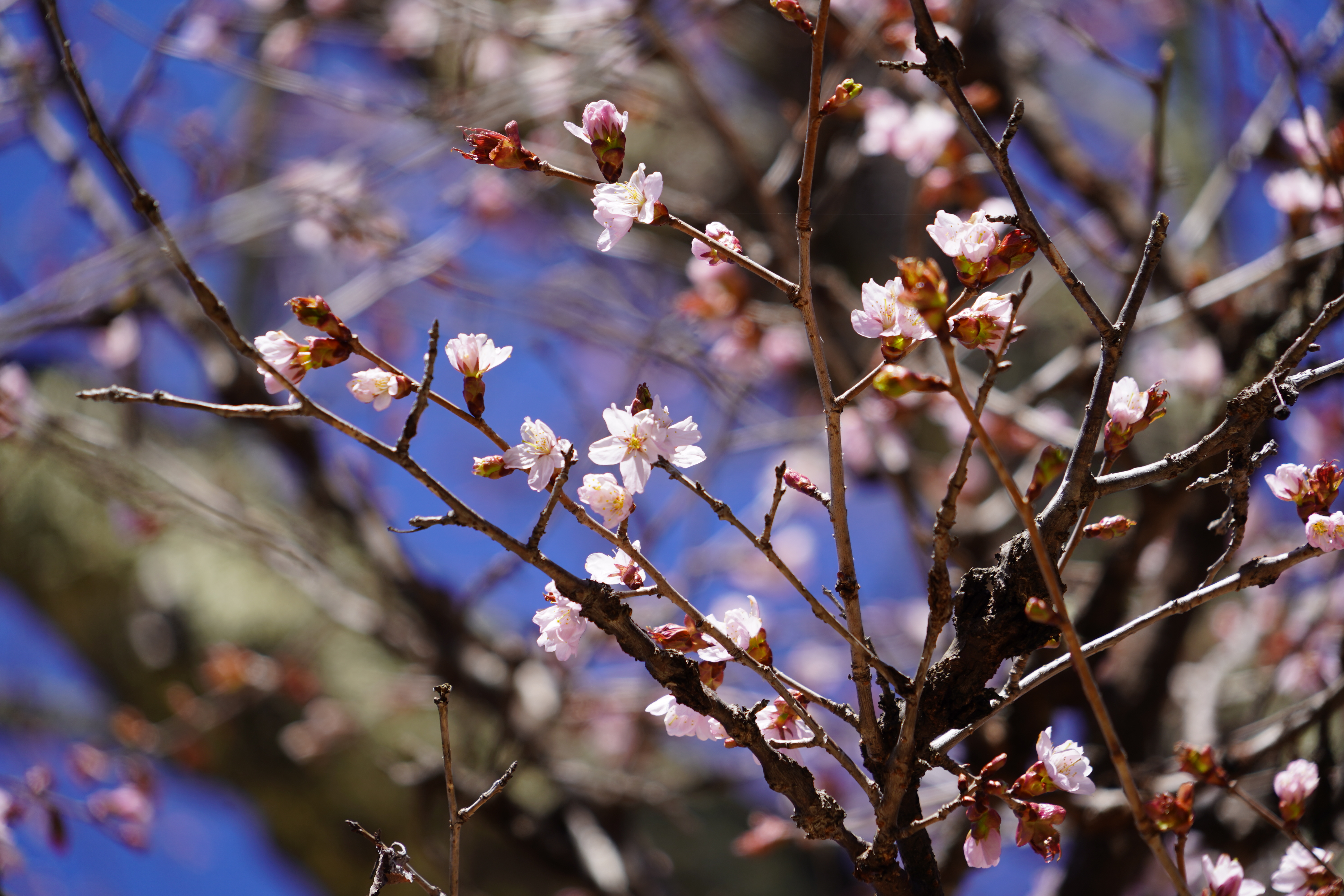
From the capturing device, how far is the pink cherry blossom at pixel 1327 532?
27.7 inches

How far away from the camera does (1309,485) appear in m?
0.76

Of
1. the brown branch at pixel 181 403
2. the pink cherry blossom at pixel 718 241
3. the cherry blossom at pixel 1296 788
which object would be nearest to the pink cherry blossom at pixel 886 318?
the pink cherry blossom at pixel 718 241

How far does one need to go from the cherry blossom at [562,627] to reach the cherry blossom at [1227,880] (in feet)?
1.85

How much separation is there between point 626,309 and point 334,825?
1729 mm

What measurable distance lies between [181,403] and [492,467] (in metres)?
0.23

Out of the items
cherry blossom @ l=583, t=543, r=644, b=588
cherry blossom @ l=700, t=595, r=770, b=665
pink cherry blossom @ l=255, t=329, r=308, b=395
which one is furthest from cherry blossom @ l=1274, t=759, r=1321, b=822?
pink cherry blossom @ l=255, t=329, r=308, b=395

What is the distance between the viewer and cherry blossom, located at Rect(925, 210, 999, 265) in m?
0.71

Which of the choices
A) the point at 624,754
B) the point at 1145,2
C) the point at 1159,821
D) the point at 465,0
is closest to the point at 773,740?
the point at 1159,821

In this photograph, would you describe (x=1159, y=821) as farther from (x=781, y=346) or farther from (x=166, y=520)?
(x=166, y=520)

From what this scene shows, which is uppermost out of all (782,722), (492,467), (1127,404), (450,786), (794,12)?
(794,12)

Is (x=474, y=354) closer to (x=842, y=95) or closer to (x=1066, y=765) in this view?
(x=842, y=95)

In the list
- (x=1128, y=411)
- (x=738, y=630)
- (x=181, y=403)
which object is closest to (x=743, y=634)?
(x=738, y=630)

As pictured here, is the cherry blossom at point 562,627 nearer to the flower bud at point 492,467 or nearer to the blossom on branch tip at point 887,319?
the flower bud at point 492,467

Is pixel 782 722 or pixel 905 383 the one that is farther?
pixel 782 722
